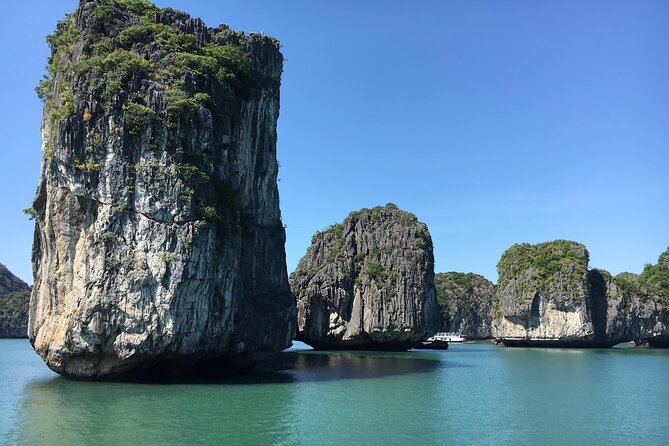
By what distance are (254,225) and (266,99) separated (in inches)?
359

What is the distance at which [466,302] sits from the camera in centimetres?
13912

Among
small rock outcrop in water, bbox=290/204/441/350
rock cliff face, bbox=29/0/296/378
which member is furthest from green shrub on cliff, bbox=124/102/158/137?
small rock outcrop in water, bbox=290/204/441/350

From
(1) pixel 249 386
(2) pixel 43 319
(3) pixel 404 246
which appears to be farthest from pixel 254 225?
(3) pixel 404 246

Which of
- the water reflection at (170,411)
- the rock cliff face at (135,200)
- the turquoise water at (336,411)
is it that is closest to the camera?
the water reflection at (170,411)

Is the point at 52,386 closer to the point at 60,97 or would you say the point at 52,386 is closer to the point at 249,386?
the point at 249,386

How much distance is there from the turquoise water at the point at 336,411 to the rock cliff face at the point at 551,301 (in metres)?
47.8

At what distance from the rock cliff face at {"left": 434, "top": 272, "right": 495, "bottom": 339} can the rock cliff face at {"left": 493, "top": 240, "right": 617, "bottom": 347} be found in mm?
37587

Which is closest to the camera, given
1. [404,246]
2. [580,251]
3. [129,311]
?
[129,311]

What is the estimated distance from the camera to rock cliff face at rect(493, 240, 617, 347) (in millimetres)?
82812

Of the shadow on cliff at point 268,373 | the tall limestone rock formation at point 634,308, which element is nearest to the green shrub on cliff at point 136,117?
the shadow on cliff at point 268,373

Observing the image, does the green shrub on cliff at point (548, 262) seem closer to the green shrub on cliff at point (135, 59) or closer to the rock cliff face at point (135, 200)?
the rock cliff face at point (135, 200)

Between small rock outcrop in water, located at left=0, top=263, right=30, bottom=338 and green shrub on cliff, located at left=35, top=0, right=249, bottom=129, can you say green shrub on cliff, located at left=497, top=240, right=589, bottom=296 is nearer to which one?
green shrub on cliff, located at left=35, top=0, right=249, bottom=129

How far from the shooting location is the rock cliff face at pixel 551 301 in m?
82.8

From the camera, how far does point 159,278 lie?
2859 cm
